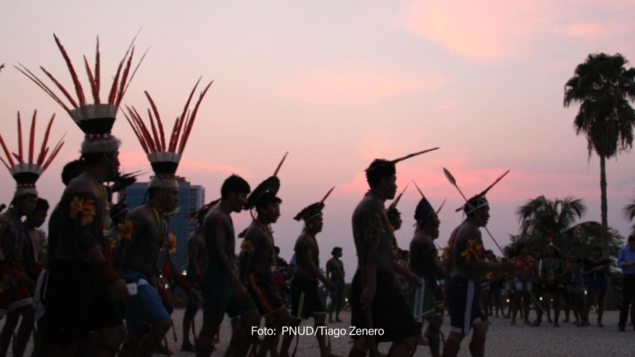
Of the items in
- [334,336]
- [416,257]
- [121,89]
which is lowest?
[334,336]

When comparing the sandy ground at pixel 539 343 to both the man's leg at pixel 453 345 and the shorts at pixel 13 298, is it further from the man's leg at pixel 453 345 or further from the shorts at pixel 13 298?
Answer: the man's leg at pixel 453 345

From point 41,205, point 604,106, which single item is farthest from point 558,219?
point 41,205

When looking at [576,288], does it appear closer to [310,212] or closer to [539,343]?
[539,343]

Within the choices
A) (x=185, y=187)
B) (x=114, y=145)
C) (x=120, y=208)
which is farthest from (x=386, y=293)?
(x=185, y=187)

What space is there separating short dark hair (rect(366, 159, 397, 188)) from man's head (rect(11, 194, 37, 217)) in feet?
12.7

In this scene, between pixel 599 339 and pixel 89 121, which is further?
pixel 599 339

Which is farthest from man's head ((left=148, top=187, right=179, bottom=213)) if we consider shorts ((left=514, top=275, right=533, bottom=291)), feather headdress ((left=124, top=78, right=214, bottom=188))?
shorts ((left=514, top=275, right=533, bottom=291))

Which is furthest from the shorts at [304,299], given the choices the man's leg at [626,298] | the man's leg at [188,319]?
the man's leg at [626,298]

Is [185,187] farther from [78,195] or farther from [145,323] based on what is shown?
[78,195]

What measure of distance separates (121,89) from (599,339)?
1185 cm

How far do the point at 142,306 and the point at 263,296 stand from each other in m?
2.12

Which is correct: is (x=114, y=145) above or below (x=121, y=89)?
below

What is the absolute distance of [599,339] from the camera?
1611 cm

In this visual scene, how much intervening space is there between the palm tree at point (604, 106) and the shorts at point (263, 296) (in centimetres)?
3044
